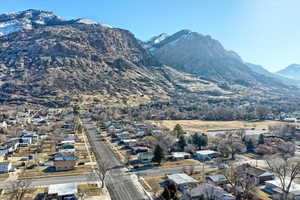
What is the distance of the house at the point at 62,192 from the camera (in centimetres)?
3725

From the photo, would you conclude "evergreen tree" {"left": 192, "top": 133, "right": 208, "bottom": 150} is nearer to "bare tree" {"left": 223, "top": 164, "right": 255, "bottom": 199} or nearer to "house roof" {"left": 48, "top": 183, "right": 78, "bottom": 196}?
"bare tree" {"left": 223, "top": 164, "right": 255, "bottom": 199}

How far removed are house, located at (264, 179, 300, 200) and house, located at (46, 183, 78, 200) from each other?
1309 inches

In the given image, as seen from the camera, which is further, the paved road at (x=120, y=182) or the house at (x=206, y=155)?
the house at (x=206, y=155)

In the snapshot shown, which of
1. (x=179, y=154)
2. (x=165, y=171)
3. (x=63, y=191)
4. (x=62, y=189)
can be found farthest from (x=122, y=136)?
(x=63, y=191)

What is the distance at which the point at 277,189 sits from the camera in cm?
4044

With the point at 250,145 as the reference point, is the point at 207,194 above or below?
below

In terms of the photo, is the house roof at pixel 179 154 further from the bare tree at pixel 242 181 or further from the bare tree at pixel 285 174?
the bare tree at pixel 285 174

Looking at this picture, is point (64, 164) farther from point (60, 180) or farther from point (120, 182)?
point (120, 182)

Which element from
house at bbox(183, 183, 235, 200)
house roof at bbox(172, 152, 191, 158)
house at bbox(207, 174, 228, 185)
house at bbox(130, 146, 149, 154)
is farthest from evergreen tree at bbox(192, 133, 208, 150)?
house at bbox(183, 183, 235, 200)

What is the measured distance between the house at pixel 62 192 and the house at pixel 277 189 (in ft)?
109

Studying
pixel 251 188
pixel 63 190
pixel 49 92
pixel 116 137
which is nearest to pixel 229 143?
pixel 251 188

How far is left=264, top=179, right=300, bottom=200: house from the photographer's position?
37.5m

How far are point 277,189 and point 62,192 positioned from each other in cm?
3680

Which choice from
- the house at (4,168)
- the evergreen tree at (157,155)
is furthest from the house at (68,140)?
the evergreen tree at (157,155)
